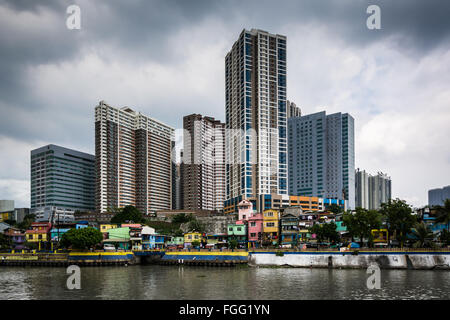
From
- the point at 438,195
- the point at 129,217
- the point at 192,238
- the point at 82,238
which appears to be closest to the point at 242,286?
the point at 82,238

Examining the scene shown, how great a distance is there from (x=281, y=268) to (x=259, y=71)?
361 ft

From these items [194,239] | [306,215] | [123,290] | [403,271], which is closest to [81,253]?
[194,239]

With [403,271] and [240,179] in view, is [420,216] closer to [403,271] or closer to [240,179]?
[403,271]

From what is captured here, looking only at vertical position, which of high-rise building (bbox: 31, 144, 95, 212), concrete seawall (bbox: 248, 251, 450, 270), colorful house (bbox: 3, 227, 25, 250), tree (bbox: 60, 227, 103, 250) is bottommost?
colorful house (bbox: 3, 227, 25, 250)

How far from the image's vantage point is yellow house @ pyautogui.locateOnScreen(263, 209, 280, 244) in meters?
95.1

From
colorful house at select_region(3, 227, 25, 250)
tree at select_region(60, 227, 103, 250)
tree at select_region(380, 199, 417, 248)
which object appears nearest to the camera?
tree at select_region(380, 199, 417, 248)

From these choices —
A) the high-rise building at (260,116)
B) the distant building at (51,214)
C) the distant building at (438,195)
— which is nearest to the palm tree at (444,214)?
the high-rise building at (260,116)

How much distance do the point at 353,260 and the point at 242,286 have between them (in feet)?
93.4

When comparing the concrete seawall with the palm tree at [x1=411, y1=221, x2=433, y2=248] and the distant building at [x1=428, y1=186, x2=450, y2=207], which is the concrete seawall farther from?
the distant building at [x1=428, y1=186, x2=450, y2=207]

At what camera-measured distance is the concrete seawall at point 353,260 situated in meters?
63.1

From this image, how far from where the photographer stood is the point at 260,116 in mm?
163500

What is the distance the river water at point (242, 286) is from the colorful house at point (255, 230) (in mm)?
36358

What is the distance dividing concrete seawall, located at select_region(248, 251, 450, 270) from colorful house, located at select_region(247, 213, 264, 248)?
842 inches

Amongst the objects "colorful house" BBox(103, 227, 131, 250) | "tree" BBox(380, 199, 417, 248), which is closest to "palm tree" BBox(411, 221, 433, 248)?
"tree" BBox(380, 199, 417, 248)
